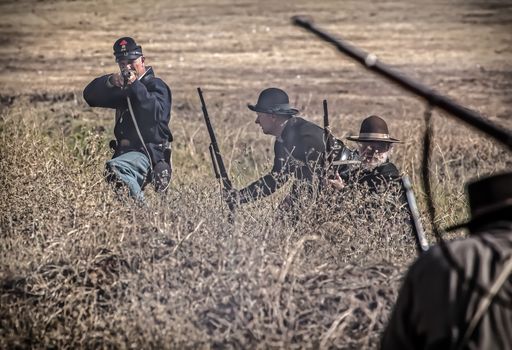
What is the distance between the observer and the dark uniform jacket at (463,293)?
3.55m

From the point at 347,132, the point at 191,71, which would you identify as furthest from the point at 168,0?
the point at 347,132

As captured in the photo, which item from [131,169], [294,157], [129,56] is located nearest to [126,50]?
[129,56]

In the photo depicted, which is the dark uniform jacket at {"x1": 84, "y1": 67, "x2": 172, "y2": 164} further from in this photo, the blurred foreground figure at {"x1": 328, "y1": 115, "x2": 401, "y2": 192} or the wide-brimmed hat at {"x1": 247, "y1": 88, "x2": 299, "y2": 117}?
the blurred foreground figure at {"x1": 328, "y1": 115, "x2": 401, "y2": 192}

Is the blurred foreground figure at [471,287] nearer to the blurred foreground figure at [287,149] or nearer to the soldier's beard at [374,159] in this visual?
the blurred foreground figure at [287,149]

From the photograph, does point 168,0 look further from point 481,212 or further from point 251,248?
point 481,212

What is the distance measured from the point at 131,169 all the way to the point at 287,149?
4.56 feet

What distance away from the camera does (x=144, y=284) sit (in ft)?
19.8

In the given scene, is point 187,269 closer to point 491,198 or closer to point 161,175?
point 491,198

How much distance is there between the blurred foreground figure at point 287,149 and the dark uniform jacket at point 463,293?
4027 millimetres

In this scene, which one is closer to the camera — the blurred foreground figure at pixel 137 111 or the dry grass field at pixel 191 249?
the dry grass field at pixel 191 249

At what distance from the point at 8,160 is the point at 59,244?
8.76 ft

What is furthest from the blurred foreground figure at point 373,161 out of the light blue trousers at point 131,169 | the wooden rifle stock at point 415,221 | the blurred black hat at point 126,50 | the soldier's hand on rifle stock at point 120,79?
the blurred black hat at point 126,50

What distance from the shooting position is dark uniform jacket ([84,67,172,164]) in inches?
377

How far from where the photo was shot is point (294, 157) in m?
8.69
